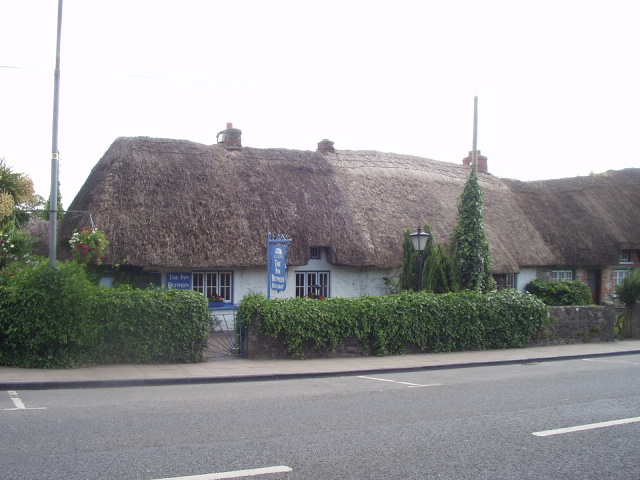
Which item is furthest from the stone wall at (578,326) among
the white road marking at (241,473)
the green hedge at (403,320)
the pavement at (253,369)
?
the white road marking at (241,473)

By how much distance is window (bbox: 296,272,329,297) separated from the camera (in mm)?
18938

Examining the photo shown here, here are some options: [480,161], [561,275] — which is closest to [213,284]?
[561,275]

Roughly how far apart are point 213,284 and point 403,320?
619cm

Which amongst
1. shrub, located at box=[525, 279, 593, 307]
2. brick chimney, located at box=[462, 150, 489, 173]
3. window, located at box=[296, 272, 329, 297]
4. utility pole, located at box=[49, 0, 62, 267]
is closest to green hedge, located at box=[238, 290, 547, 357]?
utility pole, located at box=[49, 0, 62, 267]

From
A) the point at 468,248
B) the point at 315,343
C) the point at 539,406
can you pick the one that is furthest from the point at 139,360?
the point at 468,248

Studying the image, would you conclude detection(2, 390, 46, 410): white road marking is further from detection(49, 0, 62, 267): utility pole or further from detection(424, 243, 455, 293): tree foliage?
detection(424, 243, 455, 293): tree foliage

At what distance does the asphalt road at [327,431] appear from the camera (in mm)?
5438

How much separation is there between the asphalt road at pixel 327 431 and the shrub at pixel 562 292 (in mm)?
12393

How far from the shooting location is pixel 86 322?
11.4 metres

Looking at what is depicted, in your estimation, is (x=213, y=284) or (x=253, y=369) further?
(x=213, y=284)

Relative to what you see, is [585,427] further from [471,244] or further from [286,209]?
[286,209]

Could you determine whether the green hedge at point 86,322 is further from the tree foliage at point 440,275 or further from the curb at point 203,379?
the tree foliage at point 440,275

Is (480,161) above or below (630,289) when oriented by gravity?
above

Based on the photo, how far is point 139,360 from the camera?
39.5ft
